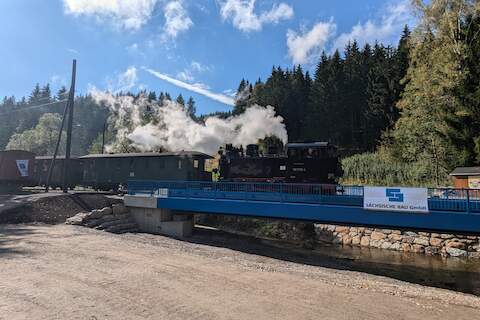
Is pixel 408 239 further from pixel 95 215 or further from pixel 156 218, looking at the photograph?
pixel 95 215

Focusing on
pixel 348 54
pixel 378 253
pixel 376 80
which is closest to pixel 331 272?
pixel 378 253

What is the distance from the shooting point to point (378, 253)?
62.7 ft

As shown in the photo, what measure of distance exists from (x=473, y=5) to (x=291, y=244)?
21640mm

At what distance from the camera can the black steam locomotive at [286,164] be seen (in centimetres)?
1900

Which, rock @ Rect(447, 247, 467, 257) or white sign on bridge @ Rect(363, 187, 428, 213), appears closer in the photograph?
white sign on bridge @ Rect(363, 187, 428, 213)

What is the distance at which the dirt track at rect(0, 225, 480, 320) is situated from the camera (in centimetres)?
760

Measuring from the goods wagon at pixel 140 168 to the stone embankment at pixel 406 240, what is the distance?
9.68 meters

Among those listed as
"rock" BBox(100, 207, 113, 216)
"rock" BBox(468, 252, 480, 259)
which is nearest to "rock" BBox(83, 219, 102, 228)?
"rock" BBox(100, 207, 113, 216)

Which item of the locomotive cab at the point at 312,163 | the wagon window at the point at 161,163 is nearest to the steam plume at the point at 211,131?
the wagon window at the point at 161,163

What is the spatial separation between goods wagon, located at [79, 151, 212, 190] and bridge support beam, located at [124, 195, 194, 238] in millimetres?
4583

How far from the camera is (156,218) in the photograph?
19984mm

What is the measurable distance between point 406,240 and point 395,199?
28.7 feet

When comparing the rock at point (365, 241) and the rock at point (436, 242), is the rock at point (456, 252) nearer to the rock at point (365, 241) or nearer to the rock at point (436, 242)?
the rock at point (436, 242)

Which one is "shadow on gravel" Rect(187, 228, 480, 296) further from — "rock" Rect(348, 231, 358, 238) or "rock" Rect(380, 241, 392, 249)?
"rock" Rect(348, 231, 358, 238)
